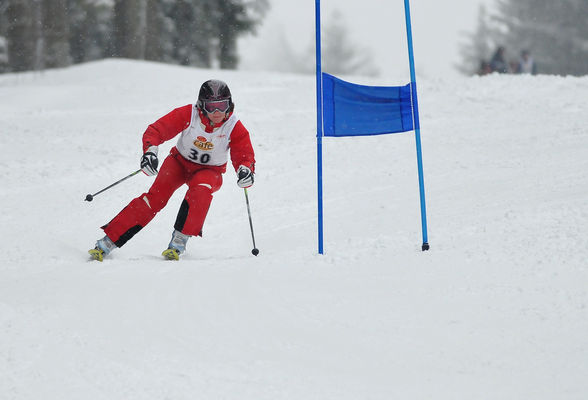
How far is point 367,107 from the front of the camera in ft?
17.4

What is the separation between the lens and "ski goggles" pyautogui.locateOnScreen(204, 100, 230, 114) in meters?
5.64

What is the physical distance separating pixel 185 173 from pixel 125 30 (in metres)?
15.6

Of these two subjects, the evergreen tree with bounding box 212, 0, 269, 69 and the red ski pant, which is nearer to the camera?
the red ski pant

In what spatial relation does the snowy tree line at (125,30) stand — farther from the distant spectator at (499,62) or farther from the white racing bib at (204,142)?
the white racing bib at (204,142)

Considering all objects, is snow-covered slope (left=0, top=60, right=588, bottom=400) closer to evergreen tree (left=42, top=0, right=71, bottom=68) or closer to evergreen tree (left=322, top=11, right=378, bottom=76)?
evergreen tree (left=42, top=0, right=71, bottom=68)

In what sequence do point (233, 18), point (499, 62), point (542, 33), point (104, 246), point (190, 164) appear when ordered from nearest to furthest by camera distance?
point (104, 246) < point (190, 164) < point (499, 62) < point (233, 18) < point (542, 33)

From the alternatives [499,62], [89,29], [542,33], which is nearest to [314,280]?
[499,62]

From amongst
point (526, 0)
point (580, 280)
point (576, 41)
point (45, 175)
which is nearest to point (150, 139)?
point (45, 175)

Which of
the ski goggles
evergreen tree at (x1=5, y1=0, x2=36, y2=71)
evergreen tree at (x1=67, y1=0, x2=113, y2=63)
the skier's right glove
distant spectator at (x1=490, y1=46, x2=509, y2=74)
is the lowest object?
the skier's right glove

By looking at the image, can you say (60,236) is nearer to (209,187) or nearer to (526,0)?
(209,187)

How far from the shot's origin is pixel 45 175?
26.2 feet

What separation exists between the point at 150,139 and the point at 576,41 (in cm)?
3440

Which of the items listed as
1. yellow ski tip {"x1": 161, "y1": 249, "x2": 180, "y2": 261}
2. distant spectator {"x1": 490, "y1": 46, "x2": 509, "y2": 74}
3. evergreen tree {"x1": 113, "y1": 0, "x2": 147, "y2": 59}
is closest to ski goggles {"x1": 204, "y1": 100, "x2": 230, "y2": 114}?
yellow ski tip {"x1": 161, "y1": 249, "x2": 180, "y2": 261}

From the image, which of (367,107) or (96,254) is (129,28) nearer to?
(96,254)
